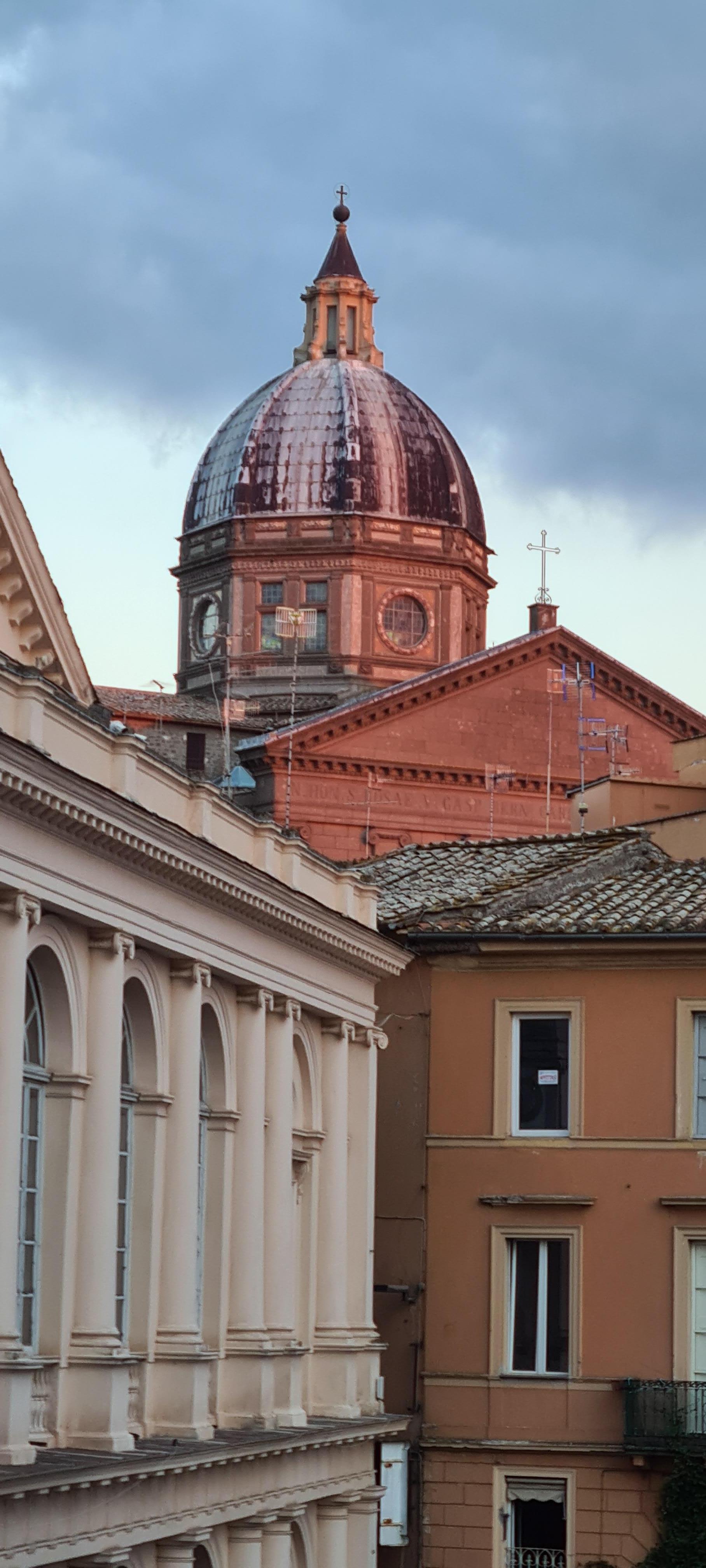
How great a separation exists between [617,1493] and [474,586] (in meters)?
53.5

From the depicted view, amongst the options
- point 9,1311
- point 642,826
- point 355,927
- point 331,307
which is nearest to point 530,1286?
point 355,927

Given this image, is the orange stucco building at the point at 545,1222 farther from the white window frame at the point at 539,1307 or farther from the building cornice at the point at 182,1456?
the building cornice at the point at 182,1456

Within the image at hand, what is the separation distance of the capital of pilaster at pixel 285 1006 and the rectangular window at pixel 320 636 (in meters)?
51.7

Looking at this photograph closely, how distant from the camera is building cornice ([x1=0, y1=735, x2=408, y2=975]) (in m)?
22.4

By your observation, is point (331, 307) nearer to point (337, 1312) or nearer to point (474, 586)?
point (474, 586)

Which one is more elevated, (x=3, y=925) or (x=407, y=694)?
(x=407, y=694)

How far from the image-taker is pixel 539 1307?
3559 centimetres

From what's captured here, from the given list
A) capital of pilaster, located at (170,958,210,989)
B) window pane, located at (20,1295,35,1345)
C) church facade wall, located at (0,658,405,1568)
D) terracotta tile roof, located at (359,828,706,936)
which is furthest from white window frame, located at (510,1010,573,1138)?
window pane, located at (20,1295,35,1345)

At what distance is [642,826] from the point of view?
41031 millimetres

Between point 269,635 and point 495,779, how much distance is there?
34.9 feet

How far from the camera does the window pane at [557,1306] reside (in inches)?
1395

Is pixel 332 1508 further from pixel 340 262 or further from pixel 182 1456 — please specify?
pixel 340 262

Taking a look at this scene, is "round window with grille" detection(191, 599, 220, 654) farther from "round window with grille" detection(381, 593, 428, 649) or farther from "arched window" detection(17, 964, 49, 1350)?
"arched window" detection(17, 964, 49, 1350)

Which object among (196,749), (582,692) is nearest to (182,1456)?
(196,749)
